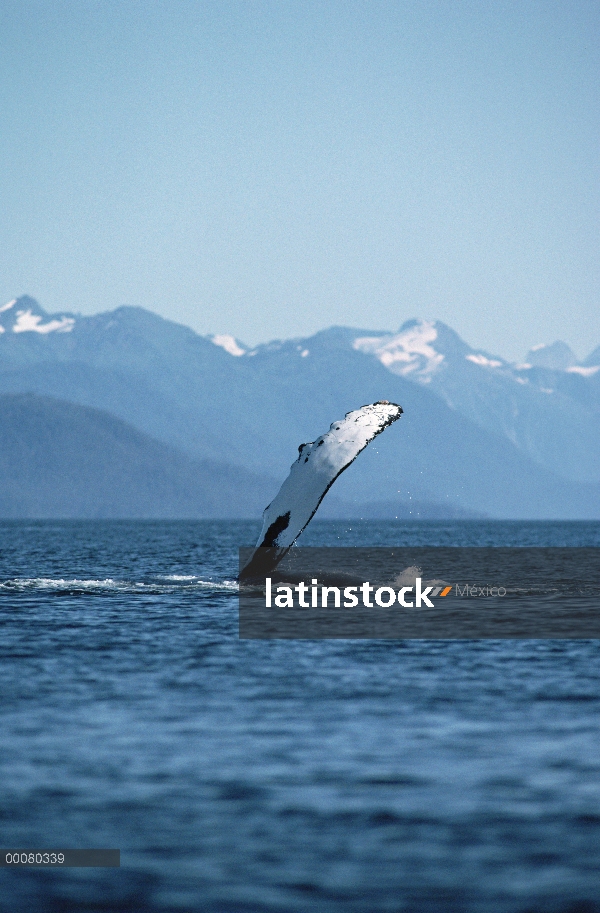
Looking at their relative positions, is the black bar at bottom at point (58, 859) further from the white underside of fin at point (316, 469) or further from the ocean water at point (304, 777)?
the white underside of fin at point (316, 469)

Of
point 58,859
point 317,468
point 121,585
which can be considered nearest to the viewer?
point 58,859

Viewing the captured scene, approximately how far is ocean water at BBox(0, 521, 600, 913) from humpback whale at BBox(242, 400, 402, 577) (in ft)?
17.6

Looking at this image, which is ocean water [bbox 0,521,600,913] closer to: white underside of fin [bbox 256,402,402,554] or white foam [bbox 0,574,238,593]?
white underside of fin [bbox 256,402,402,554]

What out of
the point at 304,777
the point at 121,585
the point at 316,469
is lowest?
the point at 304,777

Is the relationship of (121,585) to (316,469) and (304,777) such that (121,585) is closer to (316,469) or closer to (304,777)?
(316,469)

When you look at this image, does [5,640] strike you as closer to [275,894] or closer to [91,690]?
[91,690]

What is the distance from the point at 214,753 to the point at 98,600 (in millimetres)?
19562

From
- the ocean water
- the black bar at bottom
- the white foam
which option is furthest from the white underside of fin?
the black bar at bottom

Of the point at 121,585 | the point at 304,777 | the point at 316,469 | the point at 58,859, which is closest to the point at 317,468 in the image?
the point at 316,469

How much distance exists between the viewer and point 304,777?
12609mm

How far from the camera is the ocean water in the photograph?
382 inches

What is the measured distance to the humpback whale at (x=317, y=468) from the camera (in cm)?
2688

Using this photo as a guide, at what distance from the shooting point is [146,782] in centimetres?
1240

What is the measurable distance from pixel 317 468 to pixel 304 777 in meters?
14.8
